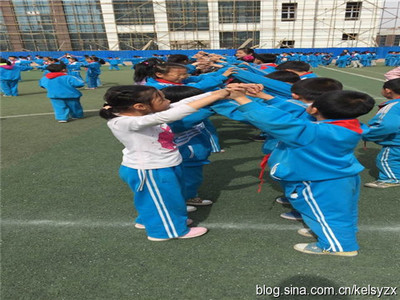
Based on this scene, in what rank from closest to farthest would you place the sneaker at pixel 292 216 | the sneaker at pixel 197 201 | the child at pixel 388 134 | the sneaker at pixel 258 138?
1. the sneaker at pixel 292 216
2. the child at pixel 388 134
3. the sneaker at pixel 197 201
4. the sneaker at pixel 258 138

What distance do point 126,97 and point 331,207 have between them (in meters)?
1.54

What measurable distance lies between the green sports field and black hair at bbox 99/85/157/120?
3.79 ft

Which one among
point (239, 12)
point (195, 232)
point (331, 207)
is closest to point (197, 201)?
point (195, 232)

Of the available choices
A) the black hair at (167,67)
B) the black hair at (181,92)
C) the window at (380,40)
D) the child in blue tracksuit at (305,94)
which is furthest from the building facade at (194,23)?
the child in blue tracksuit at (305,94)

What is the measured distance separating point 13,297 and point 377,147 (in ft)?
15.9

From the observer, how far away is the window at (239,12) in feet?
88.7

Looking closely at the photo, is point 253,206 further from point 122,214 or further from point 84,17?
point 84,17

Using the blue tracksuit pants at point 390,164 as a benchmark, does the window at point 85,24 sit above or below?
above

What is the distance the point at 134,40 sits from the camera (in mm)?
27906

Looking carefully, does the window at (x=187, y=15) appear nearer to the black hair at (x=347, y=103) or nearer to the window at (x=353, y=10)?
the window at (x=353, y=10)

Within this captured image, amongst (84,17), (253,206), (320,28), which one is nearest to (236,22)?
(320,28)

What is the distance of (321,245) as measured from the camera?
1927 millimetres

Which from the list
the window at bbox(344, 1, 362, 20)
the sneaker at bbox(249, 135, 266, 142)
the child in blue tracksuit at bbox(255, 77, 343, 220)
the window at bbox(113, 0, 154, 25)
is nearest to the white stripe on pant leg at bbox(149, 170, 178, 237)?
the child in blue tracksuit at bbox(255, 77, 343, 220)

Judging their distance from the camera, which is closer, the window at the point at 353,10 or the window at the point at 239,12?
the window at the point at 353,10
